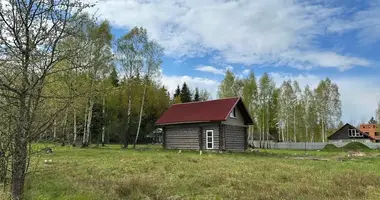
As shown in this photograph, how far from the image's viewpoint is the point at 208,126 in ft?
94.6

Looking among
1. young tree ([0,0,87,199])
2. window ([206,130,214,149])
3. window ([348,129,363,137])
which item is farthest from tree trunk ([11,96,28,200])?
window ([348,129,363,137])

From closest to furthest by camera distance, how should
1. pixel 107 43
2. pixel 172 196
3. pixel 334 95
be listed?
pixel 172 196 → pixel 107 43 → pixel 334 95

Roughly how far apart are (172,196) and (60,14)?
4666mm

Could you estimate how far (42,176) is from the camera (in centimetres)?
1029

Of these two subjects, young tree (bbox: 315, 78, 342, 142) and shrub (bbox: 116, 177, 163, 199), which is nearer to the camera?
shrub (bbox: 116, 177, 163, 199)

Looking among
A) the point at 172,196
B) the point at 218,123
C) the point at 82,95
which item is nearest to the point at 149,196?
the point at 172,196

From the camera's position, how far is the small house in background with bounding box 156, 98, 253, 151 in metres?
28.2

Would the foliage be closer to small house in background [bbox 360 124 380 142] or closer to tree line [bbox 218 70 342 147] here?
tree line [bbox 218 70 342 147]

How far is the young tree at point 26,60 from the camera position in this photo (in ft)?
18.0

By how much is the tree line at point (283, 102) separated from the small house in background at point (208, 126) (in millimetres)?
18597

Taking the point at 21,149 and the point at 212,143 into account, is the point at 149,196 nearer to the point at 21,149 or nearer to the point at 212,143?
the point at 21,149

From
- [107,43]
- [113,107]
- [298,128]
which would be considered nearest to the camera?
[107,43]

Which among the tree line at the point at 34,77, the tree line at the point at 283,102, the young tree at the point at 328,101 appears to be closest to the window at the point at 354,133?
the tree line at the point at 283,102

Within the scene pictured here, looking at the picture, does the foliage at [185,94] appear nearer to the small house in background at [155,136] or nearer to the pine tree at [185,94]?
the pine tree at [185,94]
